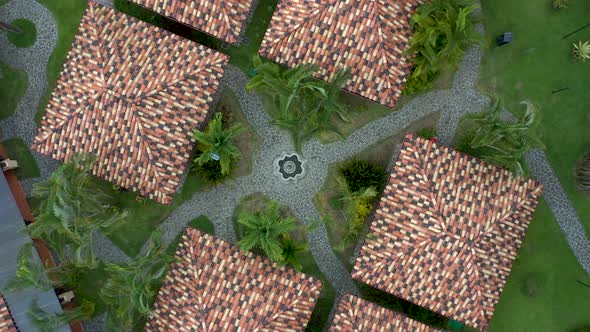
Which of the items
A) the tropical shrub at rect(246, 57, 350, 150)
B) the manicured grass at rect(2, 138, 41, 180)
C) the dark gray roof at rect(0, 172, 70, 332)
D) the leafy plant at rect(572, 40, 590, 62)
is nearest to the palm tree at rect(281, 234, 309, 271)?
the tropical shrub at rect(246, 57, 350, 150)

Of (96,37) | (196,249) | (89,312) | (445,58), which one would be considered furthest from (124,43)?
(445,58)

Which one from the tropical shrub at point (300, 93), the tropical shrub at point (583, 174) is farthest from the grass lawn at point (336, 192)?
the tropical shrub at point (583, 174)

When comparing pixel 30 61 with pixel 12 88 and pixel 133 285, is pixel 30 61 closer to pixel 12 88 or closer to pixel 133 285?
pixel 12 88

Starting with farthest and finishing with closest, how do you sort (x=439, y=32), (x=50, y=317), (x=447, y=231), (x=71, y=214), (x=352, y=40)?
(x=50, y=317)
(x=352, y=40)
(x=447, y=231)
(x=439, y=32)
(x=71, y=214)

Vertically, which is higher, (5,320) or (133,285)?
(133,285)

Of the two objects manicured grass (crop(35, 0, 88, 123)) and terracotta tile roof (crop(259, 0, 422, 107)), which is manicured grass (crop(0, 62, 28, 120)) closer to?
manicured grass (crop(35, 0, 88, 123))

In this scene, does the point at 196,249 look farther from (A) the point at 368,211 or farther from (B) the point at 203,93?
(A) the point at 368,211

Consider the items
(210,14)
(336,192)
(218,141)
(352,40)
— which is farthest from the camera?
(336,192)

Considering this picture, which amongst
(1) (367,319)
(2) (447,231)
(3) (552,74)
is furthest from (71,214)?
(3) (552,74)
